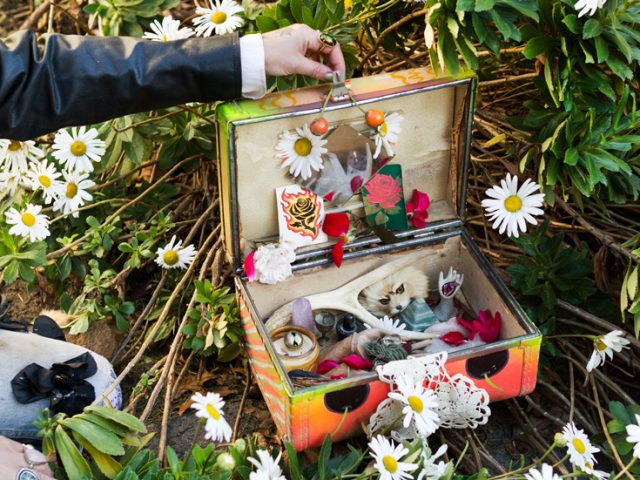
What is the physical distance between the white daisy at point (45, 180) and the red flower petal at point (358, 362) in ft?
2.48

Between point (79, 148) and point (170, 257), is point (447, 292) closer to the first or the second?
point (170, 257)

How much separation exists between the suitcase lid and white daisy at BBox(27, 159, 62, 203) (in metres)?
0.41

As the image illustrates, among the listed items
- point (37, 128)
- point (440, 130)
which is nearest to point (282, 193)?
point (440, 130)

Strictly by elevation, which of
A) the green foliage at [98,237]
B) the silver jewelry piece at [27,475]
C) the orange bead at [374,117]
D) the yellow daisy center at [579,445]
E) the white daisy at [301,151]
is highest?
the orange bead at [374,117]

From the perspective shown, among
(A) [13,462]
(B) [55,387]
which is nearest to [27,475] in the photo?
(A) [13,462]

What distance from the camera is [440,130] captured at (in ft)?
5.67

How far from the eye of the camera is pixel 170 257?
189 centimetres

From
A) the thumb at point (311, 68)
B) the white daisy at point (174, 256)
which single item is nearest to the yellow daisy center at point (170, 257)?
the white daisy at point (174, 256)

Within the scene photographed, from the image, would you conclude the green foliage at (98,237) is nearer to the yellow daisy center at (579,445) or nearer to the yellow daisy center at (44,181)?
the yellow daisy center at (44,181)

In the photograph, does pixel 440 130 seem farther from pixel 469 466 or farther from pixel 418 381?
pixel 469 466

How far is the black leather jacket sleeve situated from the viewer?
4.75 feet

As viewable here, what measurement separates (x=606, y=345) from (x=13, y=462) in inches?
42.6

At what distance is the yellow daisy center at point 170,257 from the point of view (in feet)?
6.19

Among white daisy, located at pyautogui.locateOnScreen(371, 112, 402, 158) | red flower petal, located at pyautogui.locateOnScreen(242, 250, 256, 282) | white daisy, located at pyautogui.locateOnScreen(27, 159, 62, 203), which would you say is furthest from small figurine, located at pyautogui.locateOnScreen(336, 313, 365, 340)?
white daisy, located at pyautogui.locateOnScreen(27, 159, 62, 203)
